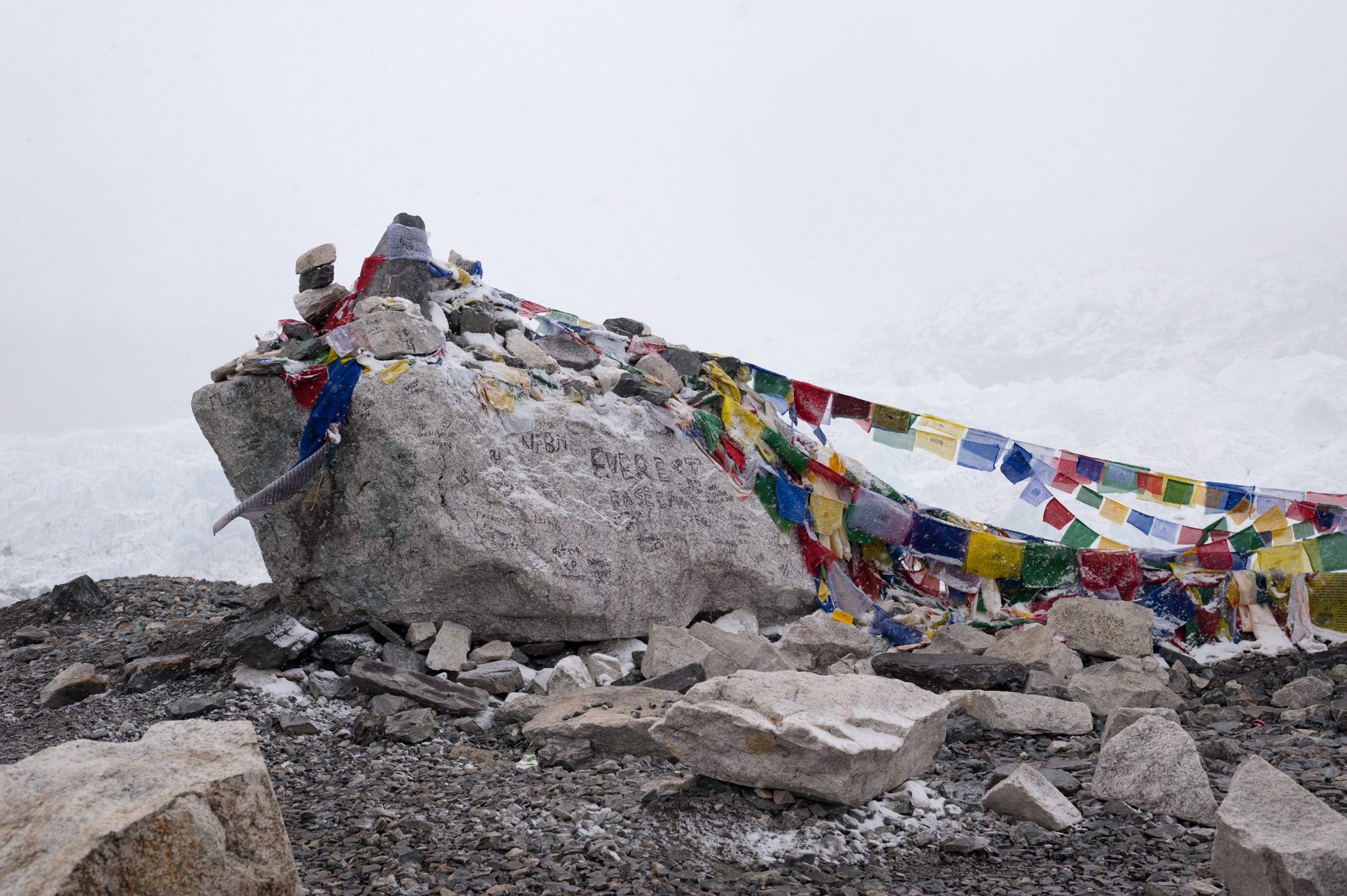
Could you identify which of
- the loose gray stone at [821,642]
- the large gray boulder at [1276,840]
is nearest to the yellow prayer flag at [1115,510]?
the loose gray stone at [821,642]

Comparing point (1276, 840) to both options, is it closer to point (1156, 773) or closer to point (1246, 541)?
point (1156, 773)

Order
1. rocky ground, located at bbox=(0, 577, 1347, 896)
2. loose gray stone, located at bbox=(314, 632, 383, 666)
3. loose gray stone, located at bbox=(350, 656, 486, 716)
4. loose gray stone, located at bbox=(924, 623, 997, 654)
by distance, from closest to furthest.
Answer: rocky ground, located at bbox=(0, 577, 1347, 896)
loose gray stone, located at bbox=(350, 656, 486, 716)
loose gray stone, located at bbox=(314, 632, 383, 666)
loose gray stone, located at bbox=(924, 623, 997, 654)

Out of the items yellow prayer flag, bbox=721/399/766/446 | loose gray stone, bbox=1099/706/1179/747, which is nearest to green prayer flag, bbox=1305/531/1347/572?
yellow prayer flag, bbox=721/399/766/446

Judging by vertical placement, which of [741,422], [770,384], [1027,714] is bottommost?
[1027,714]

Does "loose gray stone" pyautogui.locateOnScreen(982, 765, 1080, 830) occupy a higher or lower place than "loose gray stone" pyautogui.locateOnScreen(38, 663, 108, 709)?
higher

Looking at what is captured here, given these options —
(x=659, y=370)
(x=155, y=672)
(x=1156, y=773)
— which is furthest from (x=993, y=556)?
(x=155, y=672)

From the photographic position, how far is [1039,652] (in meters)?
6.82

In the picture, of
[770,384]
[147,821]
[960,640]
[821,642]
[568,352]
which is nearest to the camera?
[147,821]

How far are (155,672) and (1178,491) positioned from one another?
368 inches

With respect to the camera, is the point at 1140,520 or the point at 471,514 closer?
the point at 471,514

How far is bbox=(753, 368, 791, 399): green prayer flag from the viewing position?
10.2 meters

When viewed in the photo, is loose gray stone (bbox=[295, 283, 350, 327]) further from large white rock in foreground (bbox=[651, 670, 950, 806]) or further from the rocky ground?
large white rock in foreground (bbox=[651, 670, 950, 806])

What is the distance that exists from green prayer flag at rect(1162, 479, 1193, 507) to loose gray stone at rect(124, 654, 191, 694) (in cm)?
906

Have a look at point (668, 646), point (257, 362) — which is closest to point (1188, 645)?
point (668, 646)
